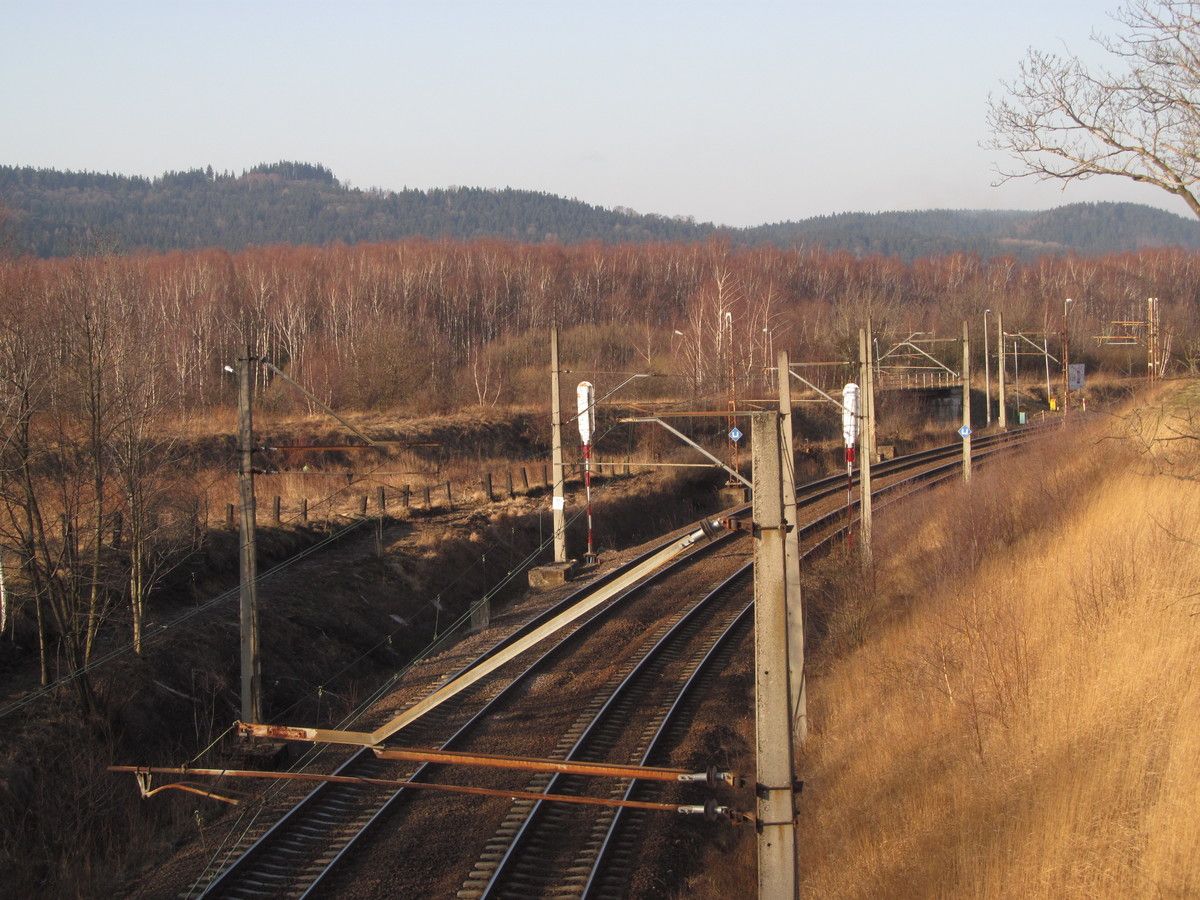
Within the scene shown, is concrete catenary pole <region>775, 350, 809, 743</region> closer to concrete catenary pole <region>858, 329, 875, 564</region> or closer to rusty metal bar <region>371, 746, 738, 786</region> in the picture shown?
rusty metal bar <region>371, 746, 738, 786</region>

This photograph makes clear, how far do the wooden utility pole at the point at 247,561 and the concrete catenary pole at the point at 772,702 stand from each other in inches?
283

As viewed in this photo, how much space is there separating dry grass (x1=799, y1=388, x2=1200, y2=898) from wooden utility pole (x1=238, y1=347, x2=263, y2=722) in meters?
5.64

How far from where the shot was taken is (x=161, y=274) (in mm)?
70250

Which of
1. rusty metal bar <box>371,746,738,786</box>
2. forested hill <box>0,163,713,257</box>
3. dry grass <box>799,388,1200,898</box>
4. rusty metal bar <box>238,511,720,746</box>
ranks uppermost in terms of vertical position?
forested hill <box>0,163,713,257</box>

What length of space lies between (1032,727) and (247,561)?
309 inches

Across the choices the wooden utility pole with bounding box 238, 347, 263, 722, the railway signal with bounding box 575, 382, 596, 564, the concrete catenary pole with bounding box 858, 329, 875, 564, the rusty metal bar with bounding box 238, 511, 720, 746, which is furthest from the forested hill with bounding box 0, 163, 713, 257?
the rusty metal bar with bounding box 238, 511, 720, 746

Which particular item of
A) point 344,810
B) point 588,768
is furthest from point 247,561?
point 588,768

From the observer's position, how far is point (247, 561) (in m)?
11.4

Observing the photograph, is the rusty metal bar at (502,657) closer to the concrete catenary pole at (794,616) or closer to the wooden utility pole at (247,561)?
the concrete catenary pole at (794,616)

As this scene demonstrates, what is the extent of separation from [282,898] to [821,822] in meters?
4.72

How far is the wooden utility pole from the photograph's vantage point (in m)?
10.9

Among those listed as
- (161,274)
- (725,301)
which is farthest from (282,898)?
(161,274)

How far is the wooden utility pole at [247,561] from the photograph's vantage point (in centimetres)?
→ 1095

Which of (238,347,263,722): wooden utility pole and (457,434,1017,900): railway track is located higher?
(238,347,263,722): wooden utility pole
